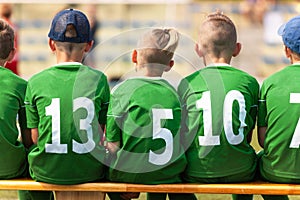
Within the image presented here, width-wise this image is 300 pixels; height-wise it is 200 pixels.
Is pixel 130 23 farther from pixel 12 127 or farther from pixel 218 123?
pixel 218 123

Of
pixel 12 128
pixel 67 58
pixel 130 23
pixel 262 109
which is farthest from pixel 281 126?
pixel 130 23

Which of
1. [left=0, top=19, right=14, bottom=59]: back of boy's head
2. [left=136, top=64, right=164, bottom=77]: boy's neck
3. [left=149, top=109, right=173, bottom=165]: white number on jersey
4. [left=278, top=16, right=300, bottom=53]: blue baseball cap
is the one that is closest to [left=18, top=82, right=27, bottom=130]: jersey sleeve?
[left=0, top=19, right=14, bottom=59]: back of boy's head

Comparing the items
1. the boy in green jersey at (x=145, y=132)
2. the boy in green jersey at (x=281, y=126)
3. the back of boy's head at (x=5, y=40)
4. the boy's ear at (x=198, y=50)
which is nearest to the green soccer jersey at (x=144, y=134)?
the boy in green jersey at (x=145, y=132)

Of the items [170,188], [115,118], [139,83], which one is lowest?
[170,188]

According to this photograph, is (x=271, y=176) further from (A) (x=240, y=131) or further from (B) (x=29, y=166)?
(B) (x=29, y=166)

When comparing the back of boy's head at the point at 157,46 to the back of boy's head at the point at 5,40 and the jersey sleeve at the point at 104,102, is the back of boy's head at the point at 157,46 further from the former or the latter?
the back of boy's head at the point at 5,40

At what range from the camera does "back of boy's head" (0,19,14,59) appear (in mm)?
5625

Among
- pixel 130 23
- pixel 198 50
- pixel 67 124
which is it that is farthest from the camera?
pixel 130 23

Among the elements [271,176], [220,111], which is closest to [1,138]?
[220,111]

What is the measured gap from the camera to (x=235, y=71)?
17.9 feet

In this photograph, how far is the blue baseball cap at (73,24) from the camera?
5.43 metres

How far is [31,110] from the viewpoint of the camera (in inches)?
211

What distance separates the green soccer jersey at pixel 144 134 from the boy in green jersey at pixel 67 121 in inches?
4.1

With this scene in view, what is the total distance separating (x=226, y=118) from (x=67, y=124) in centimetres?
100
